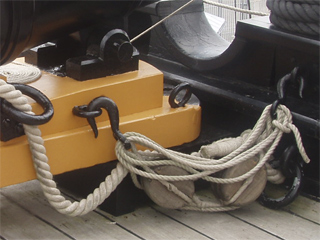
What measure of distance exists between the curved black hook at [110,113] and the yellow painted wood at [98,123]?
0.04m

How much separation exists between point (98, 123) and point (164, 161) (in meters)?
0.23

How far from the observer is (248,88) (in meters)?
2.40

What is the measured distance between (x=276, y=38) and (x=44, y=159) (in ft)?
2.81

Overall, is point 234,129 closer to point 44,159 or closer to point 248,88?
point 248,88

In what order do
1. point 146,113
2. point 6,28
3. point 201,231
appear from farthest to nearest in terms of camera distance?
1. point 146,113
2. point 201,231
3. point 6,28

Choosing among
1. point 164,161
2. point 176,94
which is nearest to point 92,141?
point 164,161

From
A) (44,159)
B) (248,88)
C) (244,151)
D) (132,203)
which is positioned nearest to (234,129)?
(248,88)

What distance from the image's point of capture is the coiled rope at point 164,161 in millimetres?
1861

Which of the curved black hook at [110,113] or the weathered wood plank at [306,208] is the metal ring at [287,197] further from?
the curved black hook at [110,113]

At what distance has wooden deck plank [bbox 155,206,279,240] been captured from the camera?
6.53 feet

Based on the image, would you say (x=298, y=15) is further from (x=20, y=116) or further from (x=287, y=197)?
(x=20, y=116)

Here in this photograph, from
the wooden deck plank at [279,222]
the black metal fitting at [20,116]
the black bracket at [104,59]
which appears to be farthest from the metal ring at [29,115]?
the wooden deck plank at [279,222]

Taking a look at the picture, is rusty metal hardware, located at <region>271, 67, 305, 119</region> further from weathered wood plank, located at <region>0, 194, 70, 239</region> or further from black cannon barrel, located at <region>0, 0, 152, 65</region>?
weathered wood plank, located at <region>0, 194, 70, 239</region>

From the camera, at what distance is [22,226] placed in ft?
6.57
